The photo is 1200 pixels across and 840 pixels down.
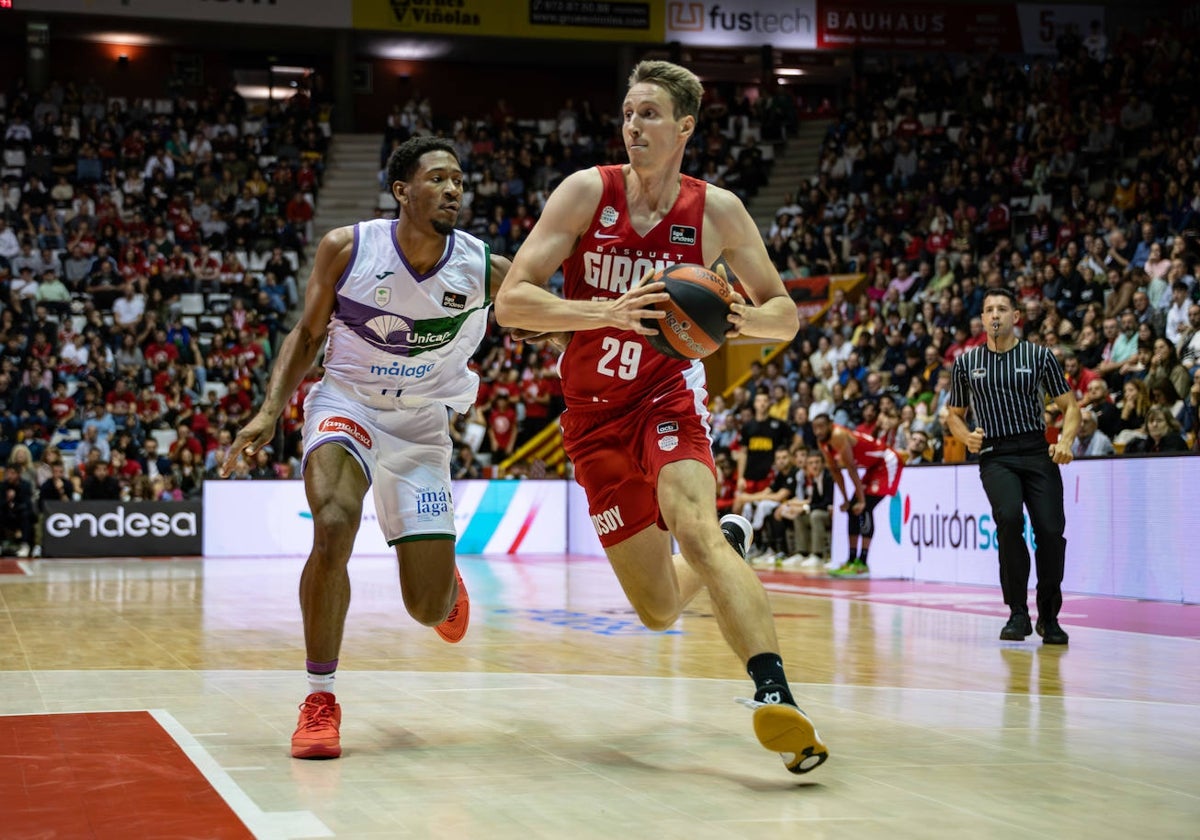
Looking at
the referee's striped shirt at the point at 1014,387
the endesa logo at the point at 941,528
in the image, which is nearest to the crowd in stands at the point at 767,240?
the endesa logo at the point at 941,528

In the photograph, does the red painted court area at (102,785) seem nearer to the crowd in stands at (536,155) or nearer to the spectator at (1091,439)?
the spectator at (1091,439)

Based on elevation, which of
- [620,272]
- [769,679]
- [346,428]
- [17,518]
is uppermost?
[620,272]

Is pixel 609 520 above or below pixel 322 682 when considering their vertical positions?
above

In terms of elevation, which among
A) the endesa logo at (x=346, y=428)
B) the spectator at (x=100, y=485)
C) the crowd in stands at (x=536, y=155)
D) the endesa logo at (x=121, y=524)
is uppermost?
the crowd in stands at (x=536, y=155)

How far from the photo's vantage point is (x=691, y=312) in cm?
450

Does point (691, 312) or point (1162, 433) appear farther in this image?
point (1162, 433)

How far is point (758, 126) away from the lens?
98.7 feet

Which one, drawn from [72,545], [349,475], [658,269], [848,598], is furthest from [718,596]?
[72,545]

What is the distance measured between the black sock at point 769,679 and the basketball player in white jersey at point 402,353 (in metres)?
1.57

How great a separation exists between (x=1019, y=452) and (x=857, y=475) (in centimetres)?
642

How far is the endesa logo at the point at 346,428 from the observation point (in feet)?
17.2

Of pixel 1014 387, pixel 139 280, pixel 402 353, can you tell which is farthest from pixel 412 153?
pixel 139 280

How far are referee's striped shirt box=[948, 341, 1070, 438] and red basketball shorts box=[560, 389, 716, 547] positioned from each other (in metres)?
3.88

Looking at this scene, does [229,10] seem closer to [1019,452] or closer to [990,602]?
[990,602]
